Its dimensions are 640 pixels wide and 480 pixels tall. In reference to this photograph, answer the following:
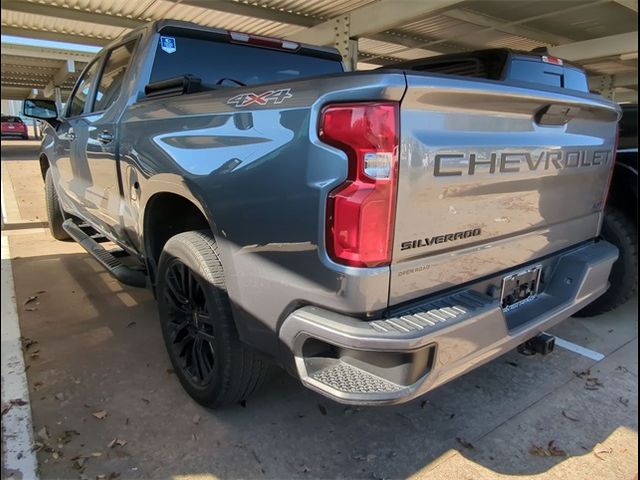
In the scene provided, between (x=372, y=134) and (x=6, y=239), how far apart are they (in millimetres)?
6139

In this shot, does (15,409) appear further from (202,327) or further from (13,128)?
(13,128)

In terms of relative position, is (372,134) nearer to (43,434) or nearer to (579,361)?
(43,434)

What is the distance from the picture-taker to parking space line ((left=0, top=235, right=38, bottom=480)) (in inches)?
90.2

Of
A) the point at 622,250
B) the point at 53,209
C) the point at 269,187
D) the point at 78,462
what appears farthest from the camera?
the point at 53,209

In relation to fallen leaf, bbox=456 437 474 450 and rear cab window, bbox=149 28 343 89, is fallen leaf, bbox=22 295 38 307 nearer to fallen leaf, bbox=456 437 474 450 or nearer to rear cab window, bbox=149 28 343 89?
rear cab window, bbox=149 28 343 89

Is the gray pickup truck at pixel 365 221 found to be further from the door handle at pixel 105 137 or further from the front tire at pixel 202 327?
the door handle at pixel 105 137

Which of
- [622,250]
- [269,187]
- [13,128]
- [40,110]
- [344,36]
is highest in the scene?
[344,36]

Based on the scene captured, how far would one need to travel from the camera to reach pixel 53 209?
5746 mm

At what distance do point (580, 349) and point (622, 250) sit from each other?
0.82m

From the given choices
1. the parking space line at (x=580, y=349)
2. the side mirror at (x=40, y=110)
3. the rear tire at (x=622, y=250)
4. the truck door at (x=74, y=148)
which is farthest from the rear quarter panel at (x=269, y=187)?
the side mirror at (x=40, y=110)

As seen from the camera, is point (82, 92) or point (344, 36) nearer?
point (82, 92)

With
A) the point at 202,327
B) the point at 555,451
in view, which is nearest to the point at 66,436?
the point at 202,327

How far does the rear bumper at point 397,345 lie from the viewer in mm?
1710

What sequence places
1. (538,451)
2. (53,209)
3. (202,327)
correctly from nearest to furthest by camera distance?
(538,451)
(202,327)
(53,209)
